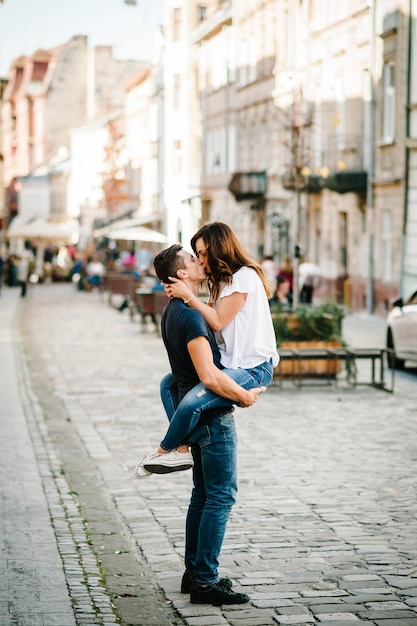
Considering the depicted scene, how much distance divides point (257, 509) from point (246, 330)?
277 centimetres

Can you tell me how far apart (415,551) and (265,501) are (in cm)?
175

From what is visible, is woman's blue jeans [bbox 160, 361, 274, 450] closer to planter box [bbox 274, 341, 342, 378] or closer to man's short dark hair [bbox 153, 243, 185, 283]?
man's short dark hair [bbox 153, 243, 185, 283]

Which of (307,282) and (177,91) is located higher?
(177,91)

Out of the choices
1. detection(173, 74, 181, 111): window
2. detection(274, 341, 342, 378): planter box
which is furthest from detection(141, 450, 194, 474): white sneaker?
detection(173, 74, 181, 111): window

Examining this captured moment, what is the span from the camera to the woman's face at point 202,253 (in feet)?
20.3

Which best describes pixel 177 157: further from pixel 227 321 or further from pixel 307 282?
pixel 227 321

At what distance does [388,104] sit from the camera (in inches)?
1250

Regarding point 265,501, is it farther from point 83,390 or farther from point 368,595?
point 83,390

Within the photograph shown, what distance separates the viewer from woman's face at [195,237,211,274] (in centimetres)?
618

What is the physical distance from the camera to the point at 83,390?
53.0 ft

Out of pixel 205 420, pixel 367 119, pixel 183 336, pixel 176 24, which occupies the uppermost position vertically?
pixel 176 24

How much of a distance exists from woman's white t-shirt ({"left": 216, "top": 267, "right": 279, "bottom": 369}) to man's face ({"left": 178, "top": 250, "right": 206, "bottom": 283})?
13 cm

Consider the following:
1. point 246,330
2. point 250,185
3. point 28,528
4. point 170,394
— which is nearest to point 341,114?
point 250,185

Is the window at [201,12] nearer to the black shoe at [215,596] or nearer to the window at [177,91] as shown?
the window at [177,91]
